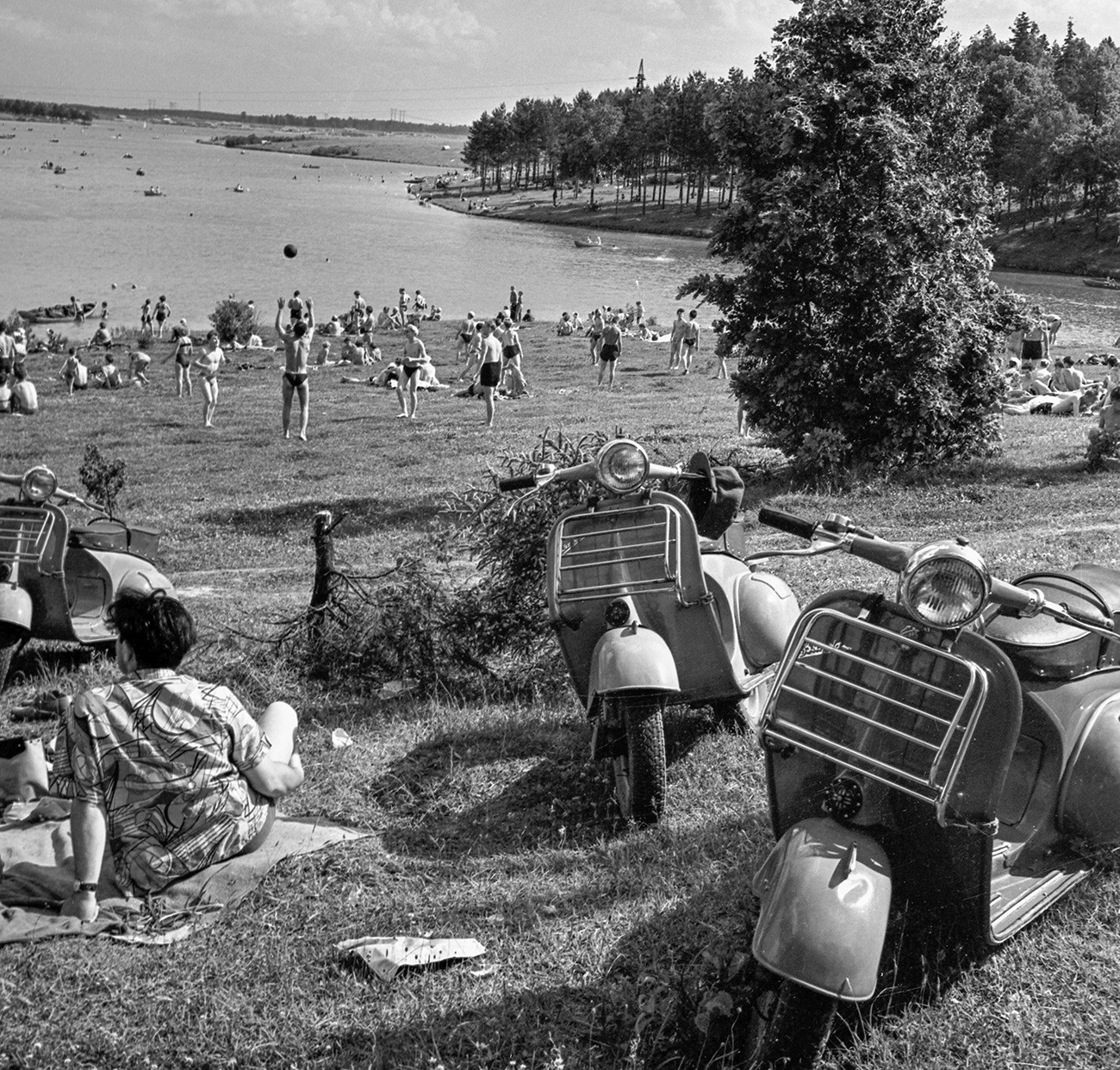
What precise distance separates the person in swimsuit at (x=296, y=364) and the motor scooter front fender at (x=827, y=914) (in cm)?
1461

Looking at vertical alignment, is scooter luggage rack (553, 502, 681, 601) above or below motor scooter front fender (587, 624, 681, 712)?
above

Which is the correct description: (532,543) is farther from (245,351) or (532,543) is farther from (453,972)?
(245,351)

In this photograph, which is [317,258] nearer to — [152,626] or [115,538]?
[115,538]

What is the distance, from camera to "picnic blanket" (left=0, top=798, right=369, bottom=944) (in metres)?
3.71

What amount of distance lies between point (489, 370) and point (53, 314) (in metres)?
27.8

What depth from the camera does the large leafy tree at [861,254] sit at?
12.2m

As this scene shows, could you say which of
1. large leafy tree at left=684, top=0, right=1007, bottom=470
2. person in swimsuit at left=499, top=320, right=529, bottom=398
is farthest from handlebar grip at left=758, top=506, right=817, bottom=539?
person in swimsuit at left=499, top=320, right=529, bottom=398

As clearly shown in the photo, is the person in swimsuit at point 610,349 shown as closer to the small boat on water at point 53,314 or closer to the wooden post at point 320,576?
the wooden post at point 320,576

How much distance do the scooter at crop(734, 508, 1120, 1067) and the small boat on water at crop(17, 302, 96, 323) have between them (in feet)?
137

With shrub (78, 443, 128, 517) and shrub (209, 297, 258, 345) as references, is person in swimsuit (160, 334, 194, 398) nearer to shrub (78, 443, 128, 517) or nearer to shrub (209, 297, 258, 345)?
shrub (209, 297, 258, 345)

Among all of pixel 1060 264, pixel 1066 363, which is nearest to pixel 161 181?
pixel 1060 264

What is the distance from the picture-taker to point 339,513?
11.7 meters

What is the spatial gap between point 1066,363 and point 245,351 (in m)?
20.4

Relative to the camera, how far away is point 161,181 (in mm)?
130250
